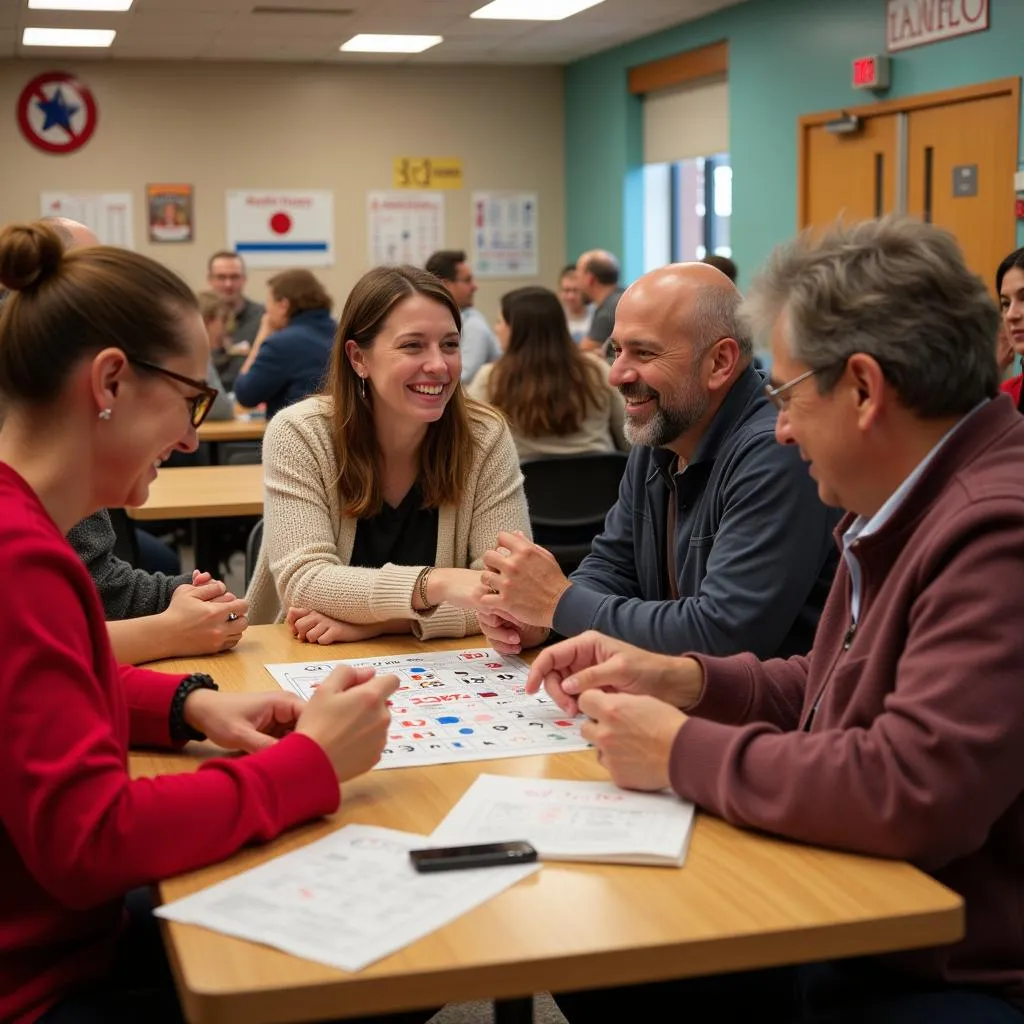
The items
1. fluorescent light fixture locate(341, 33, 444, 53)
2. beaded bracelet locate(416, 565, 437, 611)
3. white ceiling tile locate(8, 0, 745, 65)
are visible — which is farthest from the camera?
fluorescent light fixture locate(341, 33, 444, 53)

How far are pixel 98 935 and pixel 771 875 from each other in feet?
2.22

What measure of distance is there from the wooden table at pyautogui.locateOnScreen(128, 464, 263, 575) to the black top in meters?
1.30

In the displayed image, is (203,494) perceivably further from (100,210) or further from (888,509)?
(100,210)

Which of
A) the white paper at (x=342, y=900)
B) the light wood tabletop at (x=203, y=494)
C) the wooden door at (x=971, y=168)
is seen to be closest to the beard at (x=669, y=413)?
the white paper at (x=342, y=900)

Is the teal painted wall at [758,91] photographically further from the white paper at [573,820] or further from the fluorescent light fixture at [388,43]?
the white paper at [573,820]

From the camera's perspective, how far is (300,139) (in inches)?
406

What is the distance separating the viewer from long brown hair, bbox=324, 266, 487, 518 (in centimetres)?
251

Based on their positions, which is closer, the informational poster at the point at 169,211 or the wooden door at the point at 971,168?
the wooden door at the point at 971,168

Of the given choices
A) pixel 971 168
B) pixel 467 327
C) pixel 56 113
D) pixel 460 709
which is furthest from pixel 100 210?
pixel 460 709

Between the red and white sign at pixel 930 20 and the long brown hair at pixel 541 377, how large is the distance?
3093mm

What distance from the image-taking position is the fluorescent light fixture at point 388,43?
9156 mm

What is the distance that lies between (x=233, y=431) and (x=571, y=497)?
1942 mm

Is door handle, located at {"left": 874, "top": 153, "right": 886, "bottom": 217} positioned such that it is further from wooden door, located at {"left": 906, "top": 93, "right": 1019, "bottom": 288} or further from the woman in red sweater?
the woman in red sweater

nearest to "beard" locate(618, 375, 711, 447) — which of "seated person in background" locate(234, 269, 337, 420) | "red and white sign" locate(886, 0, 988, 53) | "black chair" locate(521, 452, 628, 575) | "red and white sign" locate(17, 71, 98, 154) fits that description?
"black chair" locate(521, 452, 628, 575)
